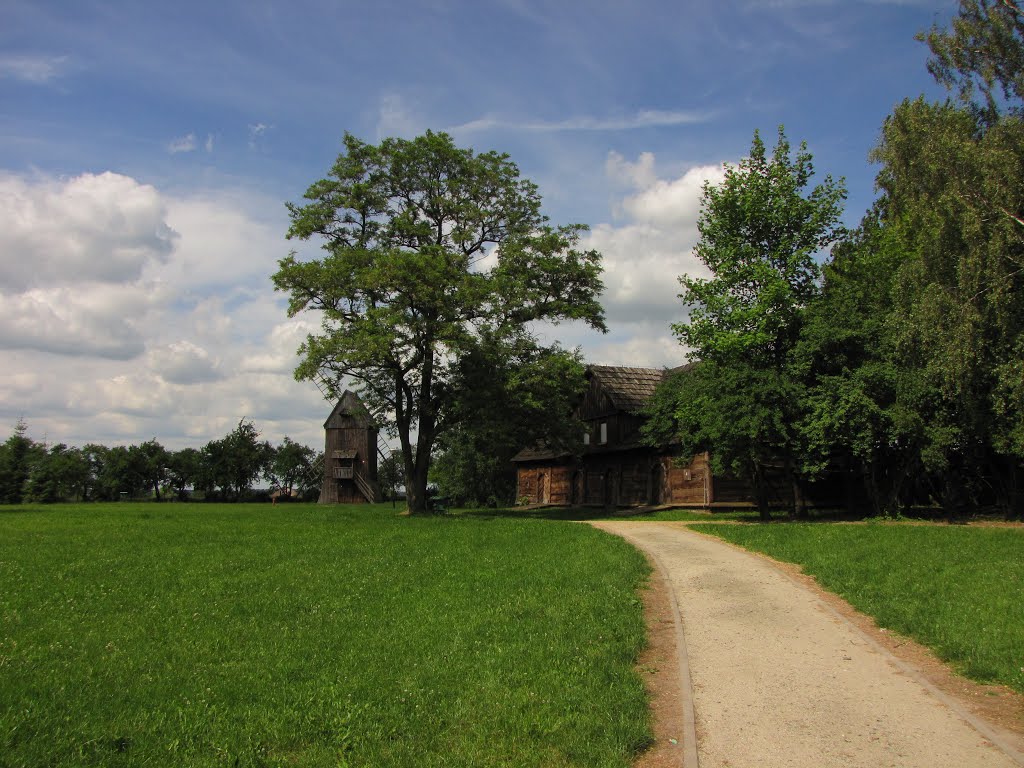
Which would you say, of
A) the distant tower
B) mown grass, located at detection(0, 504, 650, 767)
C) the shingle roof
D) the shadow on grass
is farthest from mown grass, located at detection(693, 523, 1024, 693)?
the distant tower

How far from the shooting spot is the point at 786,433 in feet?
91.8

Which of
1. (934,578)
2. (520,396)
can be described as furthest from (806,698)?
(520,396)

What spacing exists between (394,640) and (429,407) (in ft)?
91.7

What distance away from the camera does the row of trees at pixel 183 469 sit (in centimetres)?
8225

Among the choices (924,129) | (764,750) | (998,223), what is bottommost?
(764,750)

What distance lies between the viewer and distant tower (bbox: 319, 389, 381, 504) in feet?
220

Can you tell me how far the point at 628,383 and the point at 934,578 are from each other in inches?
1216

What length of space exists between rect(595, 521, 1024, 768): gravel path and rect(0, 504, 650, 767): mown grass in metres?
0.90

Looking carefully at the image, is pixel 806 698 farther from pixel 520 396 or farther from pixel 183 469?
pixel 183 469

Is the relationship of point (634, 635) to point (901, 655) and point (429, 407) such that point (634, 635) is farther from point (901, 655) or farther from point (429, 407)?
point (429, 407)

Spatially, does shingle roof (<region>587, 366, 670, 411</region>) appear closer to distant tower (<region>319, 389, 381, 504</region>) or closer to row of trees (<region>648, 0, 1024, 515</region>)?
row of trees (<region>648, 0, 1024, 515</region>)

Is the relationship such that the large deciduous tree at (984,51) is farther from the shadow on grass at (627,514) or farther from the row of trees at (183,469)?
the row of trees at (183,469)

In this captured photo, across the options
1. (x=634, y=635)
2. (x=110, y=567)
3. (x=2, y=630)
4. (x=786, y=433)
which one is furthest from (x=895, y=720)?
(x=786, y=433)

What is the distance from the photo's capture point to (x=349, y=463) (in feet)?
221
